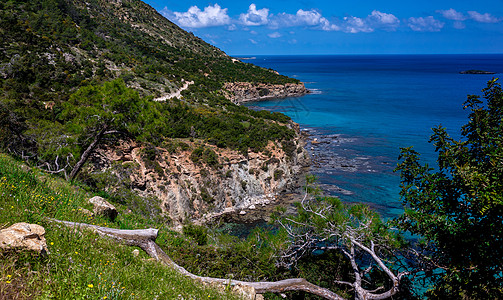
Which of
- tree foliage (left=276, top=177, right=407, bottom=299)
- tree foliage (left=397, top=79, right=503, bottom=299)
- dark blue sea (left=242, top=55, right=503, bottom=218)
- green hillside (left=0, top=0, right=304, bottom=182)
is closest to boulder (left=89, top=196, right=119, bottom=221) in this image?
green hillside (left=0, top=0, right=304, bottom=182)

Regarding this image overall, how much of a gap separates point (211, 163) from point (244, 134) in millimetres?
7968

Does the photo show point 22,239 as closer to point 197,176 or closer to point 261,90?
point 197,176

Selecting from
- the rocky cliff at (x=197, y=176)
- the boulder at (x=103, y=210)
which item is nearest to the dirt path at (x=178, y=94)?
the rocky cliff at (x=197, y=176)

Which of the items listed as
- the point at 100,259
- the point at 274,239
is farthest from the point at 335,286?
the point at 100,259

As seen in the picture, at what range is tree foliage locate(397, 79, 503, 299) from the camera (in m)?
6.40

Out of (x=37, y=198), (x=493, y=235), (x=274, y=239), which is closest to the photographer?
(x=37, y=198)

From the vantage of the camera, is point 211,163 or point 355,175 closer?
point 211,163

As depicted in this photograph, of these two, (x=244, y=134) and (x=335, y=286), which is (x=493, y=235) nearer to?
(x=335, y=286)

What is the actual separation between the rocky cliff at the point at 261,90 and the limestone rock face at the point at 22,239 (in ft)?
254

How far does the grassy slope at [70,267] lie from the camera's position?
3.26 m

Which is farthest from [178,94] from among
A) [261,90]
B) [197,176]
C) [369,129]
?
[261,90]

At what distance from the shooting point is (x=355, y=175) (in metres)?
39.2

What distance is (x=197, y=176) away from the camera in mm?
28703

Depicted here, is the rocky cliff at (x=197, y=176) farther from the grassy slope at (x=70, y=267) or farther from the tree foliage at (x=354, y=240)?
the grassy slope at (x=70, y=267)
